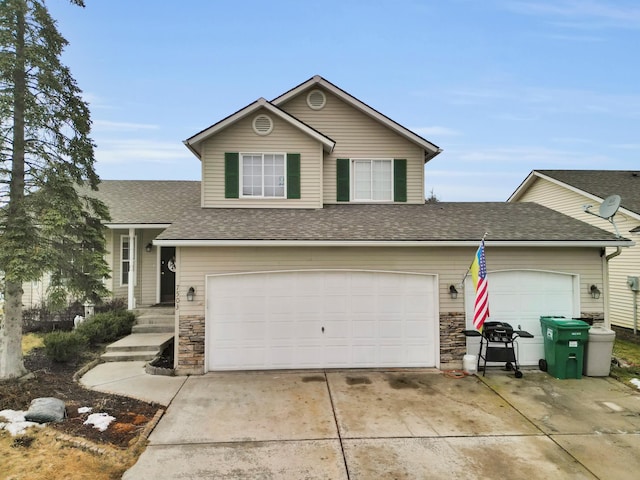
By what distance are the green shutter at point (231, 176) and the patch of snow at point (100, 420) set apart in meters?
6.08

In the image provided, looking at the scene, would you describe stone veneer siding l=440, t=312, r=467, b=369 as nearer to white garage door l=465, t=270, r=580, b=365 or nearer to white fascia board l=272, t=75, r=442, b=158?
white garage door l=465, t=270, r=580, b=365

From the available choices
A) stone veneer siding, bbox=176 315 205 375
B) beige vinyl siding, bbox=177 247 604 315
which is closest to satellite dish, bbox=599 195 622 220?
beige vinyl siding, bbox=177 247 604 315

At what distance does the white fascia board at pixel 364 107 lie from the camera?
1102 cm

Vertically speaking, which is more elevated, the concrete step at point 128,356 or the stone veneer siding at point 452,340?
the stone veneer siding at point 452,340

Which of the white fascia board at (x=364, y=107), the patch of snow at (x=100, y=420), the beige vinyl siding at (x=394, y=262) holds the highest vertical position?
the white fascia board at (x=364, y=107)

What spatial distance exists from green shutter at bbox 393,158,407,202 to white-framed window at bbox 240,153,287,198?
3545mm

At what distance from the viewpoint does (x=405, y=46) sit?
51.1 ft

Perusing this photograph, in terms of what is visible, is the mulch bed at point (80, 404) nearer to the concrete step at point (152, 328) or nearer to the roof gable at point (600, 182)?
the concrete step at point (152, 328)

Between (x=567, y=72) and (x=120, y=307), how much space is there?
2239 centimetres

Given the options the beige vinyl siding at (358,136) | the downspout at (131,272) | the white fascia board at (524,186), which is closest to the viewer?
the beige vinyl siding at (358,136)

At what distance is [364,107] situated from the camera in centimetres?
1111

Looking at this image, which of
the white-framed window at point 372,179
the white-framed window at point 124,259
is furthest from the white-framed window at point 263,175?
the white-framed window at point 124,259

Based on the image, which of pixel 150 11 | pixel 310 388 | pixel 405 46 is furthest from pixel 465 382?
pixel 150 11

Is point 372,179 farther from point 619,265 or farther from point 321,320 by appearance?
point 619,265
